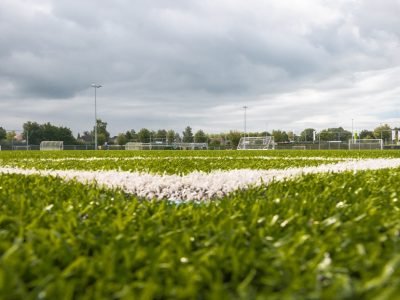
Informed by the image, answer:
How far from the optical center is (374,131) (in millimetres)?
107125

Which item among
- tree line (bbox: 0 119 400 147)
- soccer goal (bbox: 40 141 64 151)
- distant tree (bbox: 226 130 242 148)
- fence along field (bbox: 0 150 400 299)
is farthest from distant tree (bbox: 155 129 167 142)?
fence along field (bbox: 0 150 400 299)

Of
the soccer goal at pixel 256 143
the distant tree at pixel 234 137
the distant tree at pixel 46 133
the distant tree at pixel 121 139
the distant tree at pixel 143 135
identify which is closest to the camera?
the soccer goal at pixel 256 143

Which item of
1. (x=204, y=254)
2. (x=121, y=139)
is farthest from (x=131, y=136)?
(x=204, y=254)

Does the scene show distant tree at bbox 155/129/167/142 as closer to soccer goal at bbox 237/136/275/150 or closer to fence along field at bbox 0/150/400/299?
soccer goal at bbox 237/136/275/150

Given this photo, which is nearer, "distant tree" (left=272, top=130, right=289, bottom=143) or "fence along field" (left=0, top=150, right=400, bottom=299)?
"fence along field" (left=0, top=150, right=400, bottom=299)

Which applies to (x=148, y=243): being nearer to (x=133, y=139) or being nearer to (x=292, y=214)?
(x=292, y=214)

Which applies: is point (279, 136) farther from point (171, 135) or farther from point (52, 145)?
point (52, 145)

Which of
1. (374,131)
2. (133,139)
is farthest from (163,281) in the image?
(374,131)

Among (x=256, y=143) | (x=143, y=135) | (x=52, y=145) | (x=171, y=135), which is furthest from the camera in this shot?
(x=171, y=135)

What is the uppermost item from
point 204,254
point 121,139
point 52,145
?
point 121,139

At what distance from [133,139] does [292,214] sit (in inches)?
4191

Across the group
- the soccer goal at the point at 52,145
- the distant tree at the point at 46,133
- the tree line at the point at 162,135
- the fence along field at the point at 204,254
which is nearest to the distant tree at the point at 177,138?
the tree line at the point at 162,135

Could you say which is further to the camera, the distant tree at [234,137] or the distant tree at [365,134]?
the distant tree at [365,134]

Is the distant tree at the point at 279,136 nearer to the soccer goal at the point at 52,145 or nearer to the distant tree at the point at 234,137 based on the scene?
the distant tree at the point at 234,137
